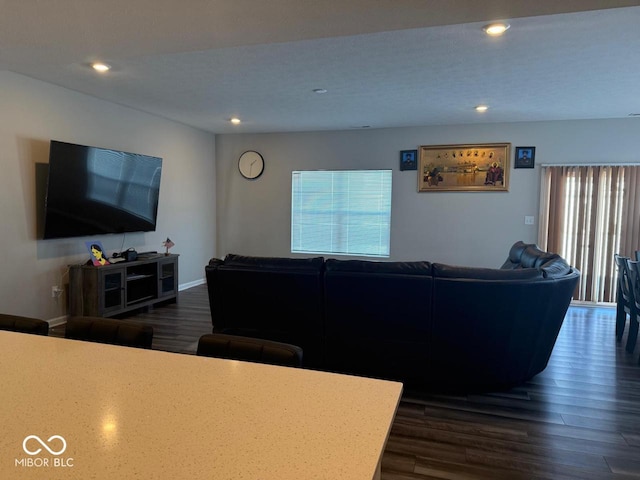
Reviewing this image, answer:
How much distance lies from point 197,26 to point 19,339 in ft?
5.84

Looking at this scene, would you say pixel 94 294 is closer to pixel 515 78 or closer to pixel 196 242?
pixel 196 242

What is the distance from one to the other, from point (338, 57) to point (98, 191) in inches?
121

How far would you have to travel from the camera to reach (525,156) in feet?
19.7

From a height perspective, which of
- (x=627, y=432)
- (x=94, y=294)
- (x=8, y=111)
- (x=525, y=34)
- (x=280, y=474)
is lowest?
(x=627, y=432)

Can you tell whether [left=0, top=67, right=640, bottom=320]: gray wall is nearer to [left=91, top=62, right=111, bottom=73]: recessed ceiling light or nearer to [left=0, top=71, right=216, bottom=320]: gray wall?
[left=0, top=71, right=216, bottom=320]: gray wall

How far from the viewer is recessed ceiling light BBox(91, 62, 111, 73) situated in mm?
3717

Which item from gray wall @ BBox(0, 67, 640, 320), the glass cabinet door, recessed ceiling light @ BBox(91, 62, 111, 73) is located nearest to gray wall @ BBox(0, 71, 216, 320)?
gray wall @ BBox(0, 67, 640, 320)

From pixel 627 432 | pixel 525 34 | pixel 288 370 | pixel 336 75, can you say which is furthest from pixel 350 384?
pixel 336 75

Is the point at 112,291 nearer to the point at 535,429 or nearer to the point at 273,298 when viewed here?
the point at 273,298

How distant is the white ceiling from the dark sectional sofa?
160cm

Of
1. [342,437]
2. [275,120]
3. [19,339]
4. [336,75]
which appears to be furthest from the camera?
[275,120]

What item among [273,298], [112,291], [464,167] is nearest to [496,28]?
[273,298]

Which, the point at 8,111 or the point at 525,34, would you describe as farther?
the point at 8,111

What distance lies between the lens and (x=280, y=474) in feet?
2.52
